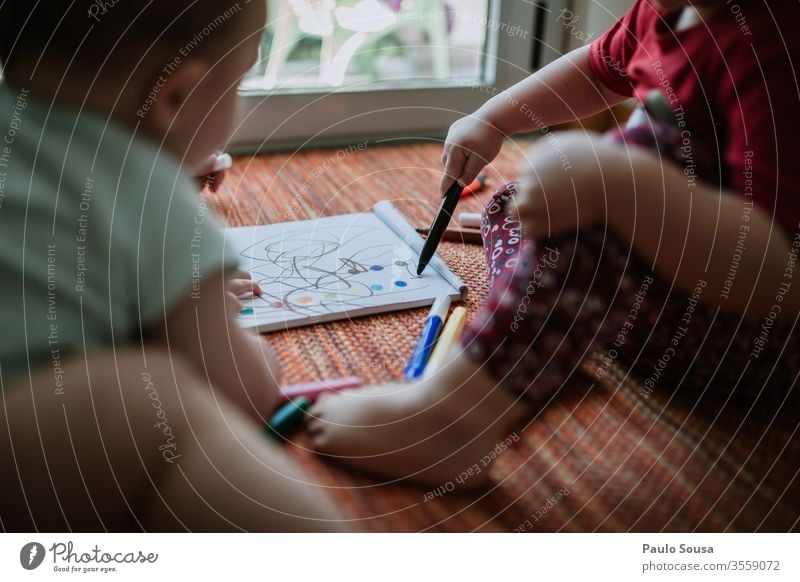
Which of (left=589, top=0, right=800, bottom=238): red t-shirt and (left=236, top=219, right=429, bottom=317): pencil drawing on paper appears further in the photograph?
(left=236, top=219, right=429, bottom=317): pencil drawing on paper

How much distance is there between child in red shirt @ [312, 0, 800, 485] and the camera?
0.36 meters

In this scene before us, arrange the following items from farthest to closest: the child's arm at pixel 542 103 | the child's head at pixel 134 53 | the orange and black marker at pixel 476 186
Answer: the orange and black marker at pixel 476 186 → the child's arm at pixel 542 103 → the child's head at pixel 134 53

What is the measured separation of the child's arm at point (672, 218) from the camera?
14.8 inches

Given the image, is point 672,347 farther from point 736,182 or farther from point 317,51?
point 317,51

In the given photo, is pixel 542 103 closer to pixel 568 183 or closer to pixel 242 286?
pixel 568 183

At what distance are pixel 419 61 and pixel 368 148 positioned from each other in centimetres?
8

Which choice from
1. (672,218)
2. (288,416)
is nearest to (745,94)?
(672,218)

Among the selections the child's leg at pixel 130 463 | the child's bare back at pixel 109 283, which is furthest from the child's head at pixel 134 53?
the child's leg at pixel 130 463

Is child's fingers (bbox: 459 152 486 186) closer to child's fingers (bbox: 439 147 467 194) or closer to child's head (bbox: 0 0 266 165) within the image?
child's fingers (bbox: 439 147 467 194)

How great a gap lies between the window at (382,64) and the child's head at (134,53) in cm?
5

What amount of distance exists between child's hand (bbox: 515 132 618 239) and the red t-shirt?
0.05 metres

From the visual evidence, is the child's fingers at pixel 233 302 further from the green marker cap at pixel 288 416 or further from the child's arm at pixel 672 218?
the child's arm at pixel 672 218

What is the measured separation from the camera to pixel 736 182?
1.21 feet

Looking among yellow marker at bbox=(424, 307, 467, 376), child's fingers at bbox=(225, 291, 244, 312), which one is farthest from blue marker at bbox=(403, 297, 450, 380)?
child's fingers at bbox=(225, 291, 244, 312)
